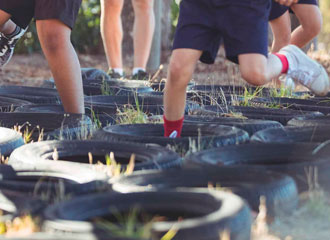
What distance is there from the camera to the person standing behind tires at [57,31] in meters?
4.16

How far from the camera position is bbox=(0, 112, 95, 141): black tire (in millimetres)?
3930

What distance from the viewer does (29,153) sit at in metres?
3.29

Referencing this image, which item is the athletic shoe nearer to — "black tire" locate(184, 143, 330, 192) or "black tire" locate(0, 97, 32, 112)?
"black tire" locate(0, 97, 32, 112)

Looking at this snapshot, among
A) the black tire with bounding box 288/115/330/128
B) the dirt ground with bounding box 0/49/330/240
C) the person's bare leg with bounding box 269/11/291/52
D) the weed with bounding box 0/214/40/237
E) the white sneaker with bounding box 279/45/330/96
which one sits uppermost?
the person's bare leg with bounding box 269/11/291/52

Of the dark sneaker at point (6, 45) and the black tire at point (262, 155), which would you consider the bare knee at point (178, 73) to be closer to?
the black tire at point (262, 155)

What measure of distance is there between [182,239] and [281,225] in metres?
0.60

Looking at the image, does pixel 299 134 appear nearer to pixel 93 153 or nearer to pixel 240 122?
pixel 240 122

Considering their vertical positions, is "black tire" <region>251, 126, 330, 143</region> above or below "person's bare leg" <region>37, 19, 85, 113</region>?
below

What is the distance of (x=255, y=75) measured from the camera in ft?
12.6

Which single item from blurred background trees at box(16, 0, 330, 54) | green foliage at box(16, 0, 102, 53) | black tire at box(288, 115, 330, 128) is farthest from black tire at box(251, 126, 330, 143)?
green foliage at box(16, 0, 102, 53)

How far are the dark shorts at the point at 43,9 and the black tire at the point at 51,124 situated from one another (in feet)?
1.91

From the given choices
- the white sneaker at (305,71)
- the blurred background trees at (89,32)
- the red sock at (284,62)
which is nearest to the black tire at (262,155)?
the red sock at (284,62)

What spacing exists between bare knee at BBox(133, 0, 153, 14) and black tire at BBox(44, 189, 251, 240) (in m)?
4.84

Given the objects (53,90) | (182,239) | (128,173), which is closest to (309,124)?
(128,173)
